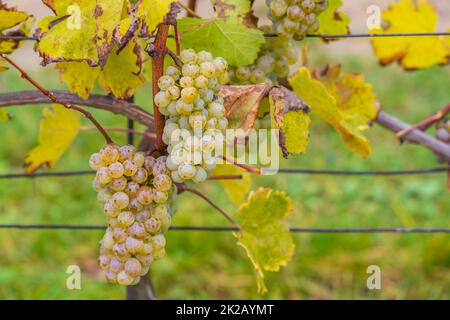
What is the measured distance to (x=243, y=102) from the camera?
82 centimetres

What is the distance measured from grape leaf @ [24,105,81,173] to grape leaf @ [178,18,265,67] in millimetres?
289

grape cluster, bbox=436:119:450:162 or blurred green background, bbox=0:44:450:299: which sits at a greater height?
grape cluster, bbox=436:119:450:162

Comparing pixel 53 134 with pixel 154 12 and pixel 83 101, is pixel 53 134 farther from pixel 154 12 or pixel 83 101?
pixel 154 12

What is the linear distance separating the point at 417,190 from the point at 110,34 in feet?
6.23

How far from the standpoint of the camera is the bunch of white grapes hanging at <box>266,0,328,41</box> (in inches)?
34.2

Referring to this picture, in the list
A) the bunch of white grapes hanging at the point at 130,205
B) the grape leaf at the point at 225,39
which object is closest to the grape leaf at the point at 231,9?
the grape leaf at the point at 225,39

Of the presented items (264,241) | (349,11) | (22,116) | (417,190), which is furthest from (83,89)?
(349,11)

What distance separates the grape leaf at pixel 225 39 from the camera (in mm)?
876

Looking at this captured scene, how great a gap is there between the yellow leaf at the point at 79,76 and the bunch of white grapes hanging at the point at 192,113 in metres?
0.12

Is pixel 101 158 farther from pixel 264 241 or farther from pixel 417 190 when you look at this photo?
pixel 417 190

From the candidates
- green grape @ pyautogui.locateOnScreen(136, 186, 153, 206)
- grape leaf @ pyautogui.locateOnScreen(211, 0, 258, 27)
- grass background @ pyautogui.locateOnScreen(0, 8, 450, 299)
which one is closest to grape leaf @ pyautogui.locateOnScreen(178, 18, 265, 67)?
grape leaf @ pyautogui.locateOnScreen(211, 0, 258, 27)

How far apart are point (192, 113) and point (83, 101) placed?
0.22 metres

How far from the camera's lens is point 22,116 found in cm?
281

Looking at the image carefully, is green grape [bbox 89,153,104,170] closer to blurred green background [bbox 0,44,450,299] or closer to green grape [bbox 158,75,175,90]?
green grape [bbox 158,75,175,90]
